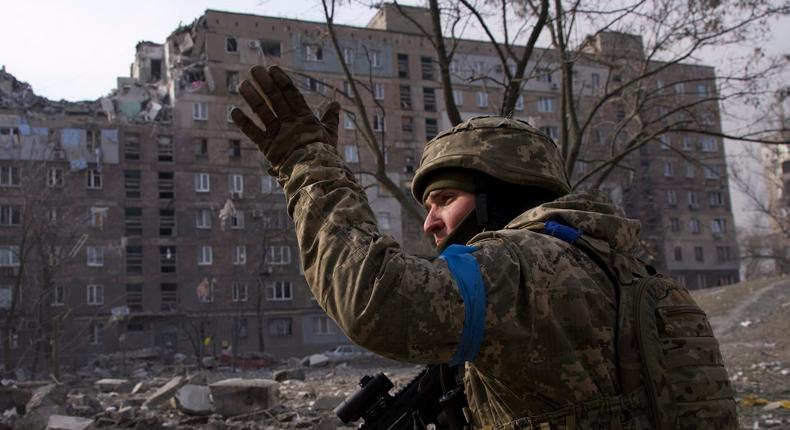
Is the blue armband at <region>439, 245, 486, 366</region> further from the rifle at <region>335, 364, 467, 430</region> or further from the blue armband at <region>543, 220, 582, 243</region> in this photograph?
the rifle at <region>335, 364, 467, 430</region>

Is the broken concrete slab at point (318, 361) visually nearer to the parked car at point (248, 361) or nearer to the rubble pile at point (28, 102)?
the parked car at point (248, 361)

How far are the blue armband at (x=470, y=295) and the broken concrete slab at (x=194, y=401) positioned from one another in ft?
29.2

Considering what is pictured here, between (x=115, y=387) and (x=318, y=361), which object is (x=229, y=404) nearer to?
(x=115, y=387)

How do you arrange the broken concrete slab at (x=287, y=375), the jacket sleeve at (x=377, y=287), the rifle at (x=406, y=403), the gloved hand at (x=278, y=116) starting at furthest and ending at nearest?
the broken concrete slab at (x=287, y=375), the rifle at (x=406, y=403), the gloved hand at (x=278, y=116), the jacket sleeve at (x=377, y=287)

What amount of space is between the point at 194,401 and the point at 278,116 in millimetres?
8882

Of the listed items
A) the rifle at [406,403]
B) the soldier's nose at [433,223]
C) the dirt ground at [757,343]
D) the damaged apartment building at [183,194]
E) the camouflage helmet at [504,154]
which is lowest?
the dirt ground at [757,343]

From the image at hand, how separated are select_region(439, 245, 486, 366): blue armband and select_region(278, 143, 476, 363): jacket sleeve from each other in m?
0.02

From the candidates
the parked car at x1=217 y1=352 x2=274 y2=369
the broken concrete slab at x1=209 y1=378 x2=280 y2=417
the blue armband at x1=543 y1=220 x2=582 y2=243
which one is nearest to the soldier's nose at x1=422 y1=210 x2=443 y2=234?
the blue armband at x1=543 y1=220 x2=582 y2=243

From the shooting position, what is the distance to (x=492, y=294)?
149 cm

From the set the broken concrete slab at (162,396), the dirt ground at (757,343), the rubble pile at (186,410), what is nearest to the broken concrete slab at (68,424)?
the rubble pile at (186,410)

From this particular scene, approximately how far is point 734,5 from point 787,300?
17.7 m

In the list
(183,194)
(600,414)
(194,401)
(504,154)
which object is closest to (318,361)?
(183,194)

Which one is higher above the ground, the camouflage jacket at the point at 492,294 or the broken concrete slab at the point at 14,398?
the camouflage jacket at the point at 492,294

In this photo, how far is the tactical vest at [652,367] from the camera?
1.66 metres
